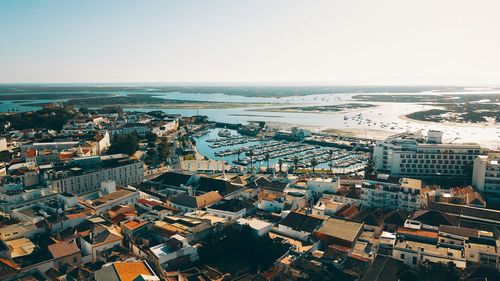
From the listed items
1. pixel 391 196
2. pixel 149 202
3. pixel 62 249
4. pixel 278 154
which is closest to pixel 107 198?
pixel 149 202

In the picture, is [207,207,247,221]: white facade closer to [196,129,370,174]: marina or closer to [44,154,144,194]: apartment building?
[44,154,144,194]: apartment building

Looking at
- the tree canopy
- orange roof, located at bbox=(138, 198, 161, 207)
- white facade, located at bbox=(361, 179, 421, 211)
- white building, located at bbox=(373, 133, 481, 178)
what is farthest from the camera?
white building, located at bbox=(373, 133, 481, 178)

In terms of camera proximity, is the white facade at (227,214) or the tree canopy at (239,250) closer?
the tree canopy at (239,250)

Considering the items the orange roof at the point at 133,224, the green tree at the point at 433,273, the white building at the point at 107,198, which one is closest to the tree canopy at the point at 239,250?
the orange roof at the point at 133,224

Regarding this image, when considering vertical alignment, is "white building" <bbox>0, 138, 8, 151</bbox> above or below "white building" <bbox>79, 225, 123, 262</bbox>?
above

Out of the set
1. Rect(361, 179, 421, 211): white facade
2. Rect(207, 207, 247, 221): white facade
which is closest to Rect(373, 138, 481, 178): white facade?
Rect(361, 179, 421, 211): white facade

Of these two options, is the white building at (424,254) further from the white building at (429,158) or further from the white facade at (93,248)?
the white building at (429,158)

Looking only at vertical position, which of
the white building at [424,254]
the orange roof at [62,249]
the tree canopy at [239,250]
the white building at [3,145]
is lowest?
the tree canopy at [239,250]
